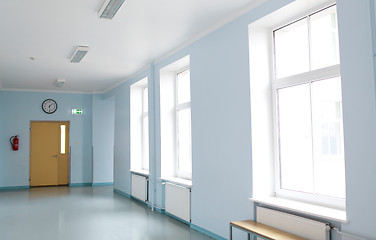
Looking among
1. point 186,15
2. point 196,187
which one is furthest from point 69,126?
point 186,15

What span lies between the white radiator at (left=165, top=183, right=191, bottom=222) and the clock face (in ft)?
19.7

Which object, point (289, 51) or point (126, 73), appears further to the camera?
point (126, 73)

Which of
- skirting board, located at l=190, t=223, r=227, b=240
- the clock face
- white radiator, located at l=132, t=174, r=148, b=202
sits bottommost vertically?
skirting board, located at l=190, t=223, r=227, b=240

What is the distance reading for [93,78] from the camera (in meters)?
8.68

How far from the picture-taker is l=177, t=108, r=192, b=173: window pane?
6222 mm

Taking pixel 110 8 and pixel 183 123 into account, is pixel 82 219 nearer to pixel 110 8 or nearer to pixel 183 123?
pixel 183 123

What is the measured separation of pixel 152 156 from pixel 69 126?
513cm

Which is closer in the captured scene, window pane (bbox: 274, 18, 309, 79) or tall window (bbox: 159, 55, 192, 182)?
window pane (bbox: 274, 18, 309, 79)

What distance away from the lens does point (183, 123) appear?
643 cm

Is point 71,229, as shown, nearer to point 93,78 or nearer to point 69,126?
point 93,78

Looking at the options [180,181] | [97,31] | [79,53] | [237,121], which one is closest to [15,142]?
[79,53]

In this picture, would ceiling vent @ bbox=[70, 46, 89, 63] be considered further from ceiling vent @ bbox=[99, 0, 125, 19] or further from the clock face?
the clock face

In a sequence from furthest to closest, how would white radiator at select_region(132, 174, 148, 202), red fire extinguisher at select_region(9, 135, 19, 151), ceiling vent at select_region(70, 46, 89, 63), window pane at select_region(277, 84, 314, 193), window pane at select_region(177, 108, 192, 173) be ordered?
red fire extinguisher at select_region(9, 135, 19, 151) → white radiator at select_region(132, 174, 148, 202) → window pane at select_region(177, 108, 192, 173) → ceiling vent at select_region(70, 46, 89, 63) → window pane at select_region(277, 84, 314, 193)

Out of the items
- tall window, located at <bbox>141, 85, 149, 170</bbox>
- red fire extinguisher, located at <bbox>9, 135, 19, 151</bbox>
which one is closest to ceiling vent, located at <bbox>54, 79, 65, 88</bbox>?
red fire extinguisher, located at <bbox>9, 135, 19, 151</bbox>
